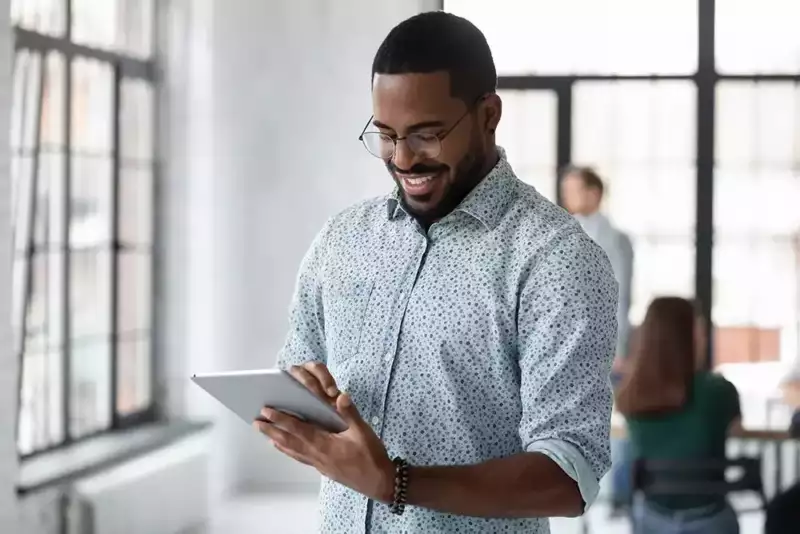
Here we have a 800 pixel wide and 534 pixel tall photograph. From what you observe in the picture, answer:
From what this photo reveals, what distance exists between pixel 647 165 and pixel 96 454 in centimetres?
295

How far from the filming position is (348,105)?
19.4ft

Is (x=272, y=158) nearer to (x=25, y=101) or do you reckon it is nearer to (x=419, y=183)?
(x=25, y=101)

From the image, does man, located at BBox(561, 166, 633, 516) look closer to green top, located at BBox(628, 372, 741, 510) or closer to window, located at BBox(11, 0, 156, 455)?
green top, located at BBox(628, 372, 741, 510)

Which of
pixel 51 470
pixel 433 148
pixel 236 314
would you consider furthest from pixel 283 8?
pixel 433 148

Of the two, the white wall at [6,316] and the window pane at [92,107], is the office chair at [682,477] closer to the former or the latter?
the white wall at [6,316]

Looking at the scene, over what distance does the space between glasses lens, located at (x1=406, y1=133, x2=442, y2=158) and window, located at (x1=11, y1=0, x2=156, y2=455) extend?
9.20 feet

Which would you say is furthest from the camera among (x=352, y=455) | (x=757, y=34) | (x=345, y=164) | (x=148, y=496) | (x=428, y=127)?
(x=345, y=164)

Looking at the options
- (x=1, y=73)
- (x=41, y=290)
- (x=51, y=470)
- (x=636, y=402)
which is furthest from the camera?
(x=41, y=290)

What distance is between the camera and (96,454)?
14.2 feet

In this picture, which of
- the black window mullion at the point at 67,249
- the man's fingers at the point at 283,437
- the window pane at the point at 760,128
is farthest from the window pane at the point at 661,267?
the man's fingers at the point at 283,437

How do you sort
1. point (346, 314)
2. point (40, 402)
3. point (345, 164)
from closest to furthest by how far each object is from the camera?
point (346, 314)
point (40, 402)
point (345, 164)

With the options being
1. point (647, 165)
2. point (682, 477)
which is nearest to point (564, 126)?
point (647, 165)

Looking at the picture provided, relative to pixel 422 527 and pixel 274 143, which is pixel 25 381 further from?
pixel 422 527

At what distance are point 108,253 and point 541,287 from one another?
3.85 m
